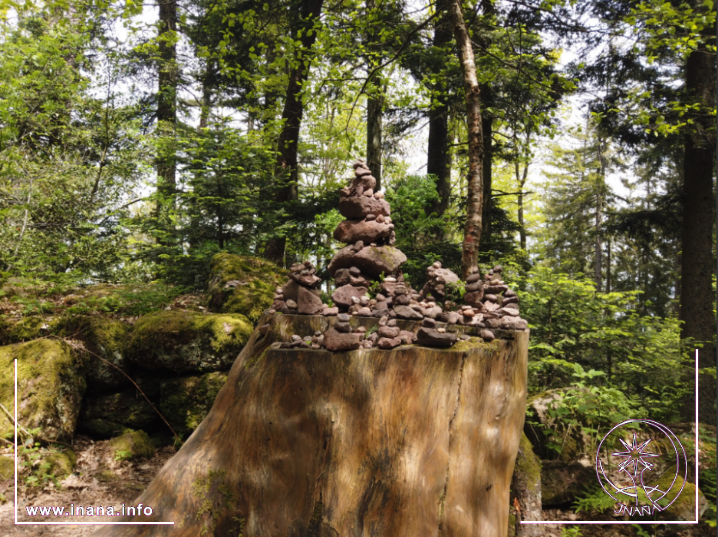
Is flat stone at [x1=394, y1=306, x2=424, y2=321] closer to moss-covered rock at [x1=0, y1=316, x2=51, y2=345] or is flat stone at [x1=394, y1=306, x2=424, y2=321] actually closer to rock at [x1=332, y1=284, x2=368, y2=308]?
rock at [x1=332, y1=284, x2=368, y2=308]

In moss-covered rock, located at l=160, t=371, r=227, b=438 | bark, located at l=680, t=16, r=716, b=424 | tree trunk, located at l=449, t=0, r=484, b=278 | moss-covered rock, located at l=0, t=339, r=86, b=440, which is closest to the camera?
moss-covered rock, located at l=0, t=339, r=86, b=440

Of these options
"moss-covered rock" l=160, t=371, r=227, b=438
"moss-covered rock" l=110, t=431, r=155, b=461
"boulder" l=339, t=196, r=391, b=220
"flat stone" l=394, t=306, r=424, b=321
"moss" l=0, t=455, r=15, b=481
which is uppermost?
"boulder" l=339, t=196, r=391, b=220

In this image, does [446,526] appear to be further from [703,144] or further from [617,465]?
[703,144]

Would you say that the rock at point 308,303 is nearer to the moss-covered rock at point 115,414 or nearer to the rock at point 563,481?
the rock at point 563,481

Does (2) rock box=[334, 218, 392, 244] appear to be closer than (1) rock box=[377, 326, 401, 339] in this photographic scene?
No

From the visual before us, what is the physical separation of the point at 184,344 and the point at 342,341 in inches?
127

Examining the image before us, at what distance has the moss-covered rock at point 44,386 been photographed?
13.4 feet

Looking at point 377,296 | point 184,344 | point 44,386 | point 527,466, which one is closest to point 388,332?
point 377,296

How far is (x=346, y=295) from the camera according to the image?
2.83 meters

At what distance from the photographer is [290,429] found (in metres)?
2.37

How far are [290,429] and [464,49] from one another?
4494 mm

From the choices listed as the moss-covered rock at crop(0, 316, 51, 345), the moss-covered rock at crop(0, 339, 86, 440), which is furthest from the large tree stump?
the moss-covered rock at crop(0, 316, 51, 345)

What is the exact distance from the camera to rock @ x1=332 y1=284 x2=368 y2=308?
2.76m

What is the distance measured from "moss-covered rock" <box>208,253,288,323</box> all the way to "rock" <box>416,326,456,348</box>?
3.51 meters
